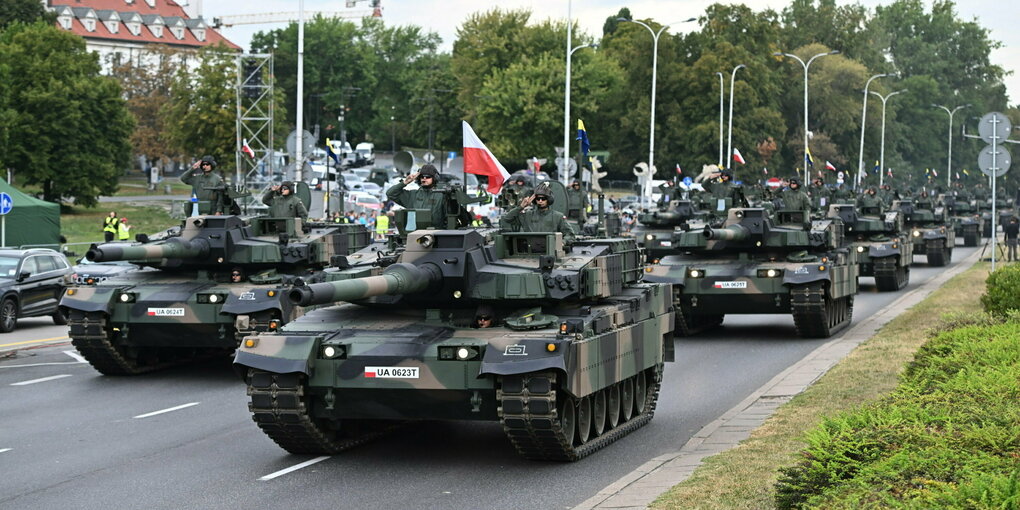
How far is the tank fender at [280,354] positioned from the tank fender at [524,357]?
154 centimetres

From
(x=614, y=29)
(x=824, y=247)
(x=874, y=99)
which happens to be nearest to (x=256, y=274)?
(x=824, y=247)

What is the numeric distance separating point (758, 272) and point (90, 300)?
34.3 ft

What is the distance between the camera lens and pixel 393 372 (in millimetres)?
12812

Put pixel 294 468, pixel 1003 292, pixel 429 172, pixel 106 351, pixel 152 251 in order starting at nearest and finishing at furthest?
pixel 294 468 → pixel 429 172 → pixel 152 251 → pixel 1003 292 → pixel 106 351

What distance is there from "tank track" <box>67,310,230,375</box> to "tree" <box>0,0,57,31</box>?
62.6m

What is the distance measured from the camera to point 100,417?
1642 cm

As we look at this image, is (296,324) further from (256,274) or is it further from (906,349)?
(906,349)

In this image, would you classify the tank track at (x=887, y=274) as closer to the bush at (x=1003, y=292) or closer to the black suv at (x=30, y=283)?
the bush at (x=1003, y=292)

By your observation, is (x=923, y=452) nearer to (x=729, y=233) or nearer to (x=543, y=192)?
(x=543, y=192)

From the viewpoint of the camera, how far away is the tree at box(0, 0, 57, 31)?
79625 mm

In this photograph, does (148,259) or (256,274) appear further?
(256,274)

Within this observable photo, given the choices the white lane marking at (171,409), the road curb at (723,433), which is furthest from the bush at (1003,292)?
the white lane marking at (171,409)

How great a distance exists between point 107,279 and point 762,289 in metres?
10.2

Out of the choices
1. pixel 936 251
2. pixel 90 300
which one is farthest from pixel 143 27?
pixel 90 300
